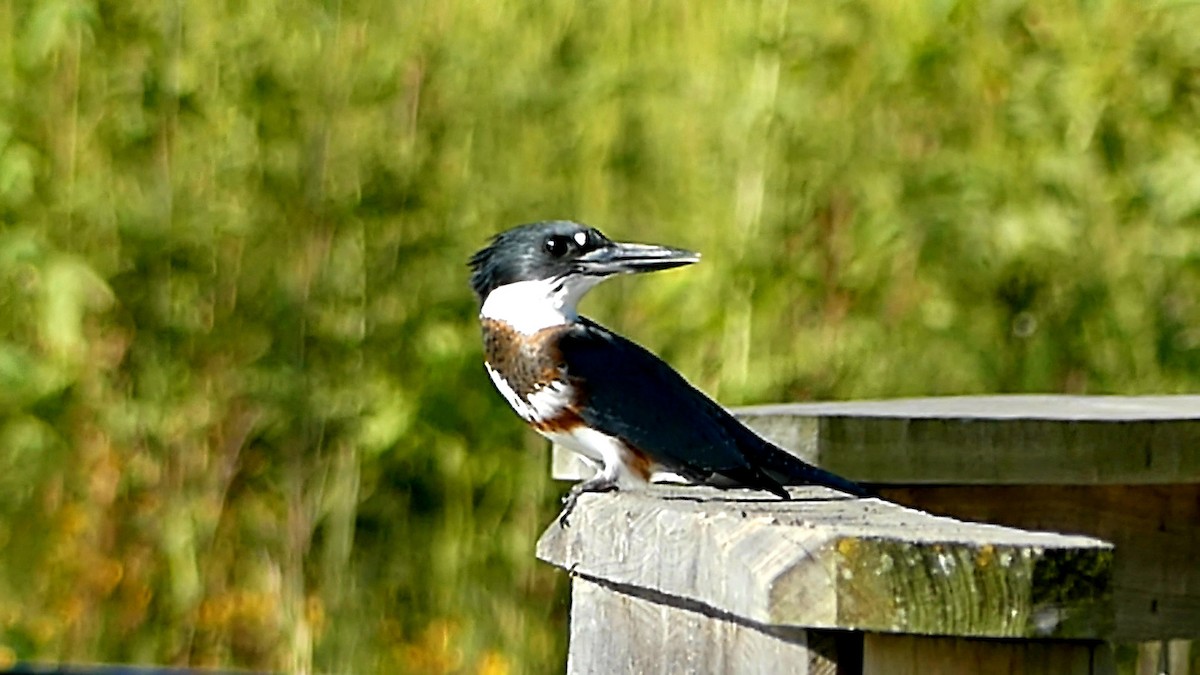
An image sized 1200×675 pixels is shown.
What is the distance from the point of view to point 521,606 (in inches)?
190

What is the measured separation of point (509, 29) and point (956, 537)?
3447 mm

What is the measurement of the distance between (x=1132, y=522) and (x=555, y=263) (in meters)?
0.93

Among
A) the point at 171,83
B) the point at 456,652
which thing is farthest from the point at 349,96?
the point at 456,652

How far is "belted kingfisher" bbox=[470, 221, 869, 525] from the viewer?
2.74 m

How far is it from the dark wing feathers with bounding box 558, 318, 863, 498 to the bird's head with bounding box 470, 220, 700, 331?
0.22 ft

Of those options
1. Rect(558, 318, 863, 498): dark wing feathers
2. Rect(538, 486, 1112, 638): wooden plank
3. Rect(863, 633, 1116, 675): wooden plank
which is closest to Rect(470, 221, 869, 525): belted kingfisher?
Rect(558, 318, 863, 498): dark wing feathers

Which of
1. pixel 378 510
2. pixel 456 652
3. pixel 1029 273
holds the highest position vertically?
pixel 1029 273

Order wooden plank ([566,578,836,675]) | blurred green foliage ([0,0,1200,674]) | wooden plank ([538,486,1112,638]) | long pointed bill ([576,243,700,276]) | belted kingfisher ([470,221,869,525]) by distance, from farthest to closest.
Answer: blurred green foliage ([0,0,1200,674]) < long pointed bill ([576,243,700,276]) < belted kingfisher ([470,221,869,525]) < wooden plank ([566,578,836,675]) < wooden plank ([538,486,1112,638])

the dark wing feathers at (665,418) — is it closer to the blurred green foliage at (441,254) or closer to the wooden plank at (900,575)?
the wooden plank at (900,575)

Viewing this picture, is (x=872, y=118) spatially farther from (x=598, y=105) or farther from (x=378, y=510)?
(x=378, y=510)

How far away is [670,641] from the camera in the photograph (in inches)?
73.4

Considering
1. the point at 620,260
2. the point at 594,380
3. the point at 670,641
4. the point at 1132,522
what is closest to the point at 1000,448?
the point at 1132,522

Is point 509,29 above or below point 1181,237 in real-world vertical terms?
above

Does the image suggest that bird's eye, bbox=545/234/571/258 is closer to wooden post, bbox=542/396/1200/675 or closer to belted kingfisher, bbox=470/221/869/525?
belted kingfisher, bbox=470/221/869/525
